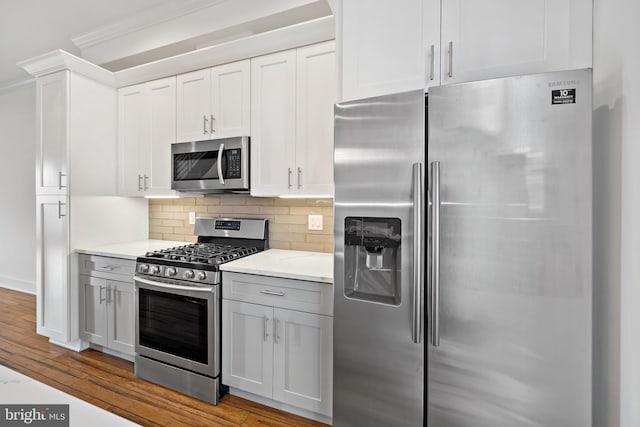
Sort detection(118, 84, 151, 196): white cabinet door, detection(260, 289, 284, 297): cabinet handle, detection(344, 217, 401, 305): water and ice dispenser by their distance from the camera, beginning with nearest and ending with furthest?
detection(344, 217, 401, 305): water and ice dispenser, detection(260, 289, 284, 297): cabinet handle, detection(118, 84, 151, 196): white cabinet door

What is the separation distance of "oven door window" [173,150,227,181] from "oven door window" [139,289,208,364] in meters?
0.93

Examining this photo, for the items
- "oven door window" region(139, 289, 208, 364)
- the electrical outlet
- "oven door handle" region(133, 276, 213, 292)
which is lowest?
"oven door window" region(139, 289, 208, 364)

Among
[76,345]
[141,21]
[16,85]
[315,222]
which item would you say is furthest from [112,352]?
[16,85]

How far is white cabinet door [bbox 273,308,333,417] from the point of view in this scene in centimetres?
191

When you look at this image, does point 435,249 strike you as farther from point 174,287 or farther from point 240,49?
point 240,49

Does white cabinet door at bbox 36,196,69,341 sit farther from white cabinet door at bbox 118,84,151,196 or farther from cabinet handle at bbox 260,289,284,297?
cabinet handle at bbox 260,289,284,297

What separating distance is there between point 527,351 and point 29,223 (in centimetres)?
577

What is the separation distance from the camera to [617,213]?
4.17 feet

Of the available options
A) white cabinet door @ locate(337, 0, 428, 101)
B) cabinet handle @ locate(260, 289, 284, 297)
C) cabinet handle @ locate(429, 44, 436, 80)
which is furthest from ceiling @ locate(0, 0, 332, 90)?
cabinet handle @ locate(260, 289, 284, 297)

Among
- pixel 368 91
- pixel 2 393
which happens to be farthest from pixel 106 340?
pixel 368 91

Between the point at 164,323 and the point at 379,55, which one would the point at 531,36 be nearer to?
the point at 379,55

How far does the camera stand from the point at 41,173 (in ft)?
9.82

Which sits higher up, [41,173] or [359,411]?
[41,173]

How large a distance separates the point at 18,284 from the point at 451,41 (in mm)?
6107
